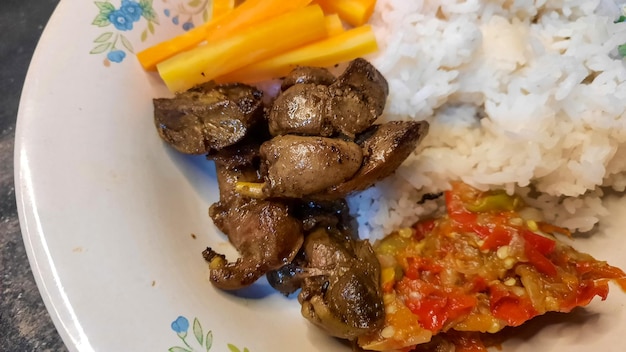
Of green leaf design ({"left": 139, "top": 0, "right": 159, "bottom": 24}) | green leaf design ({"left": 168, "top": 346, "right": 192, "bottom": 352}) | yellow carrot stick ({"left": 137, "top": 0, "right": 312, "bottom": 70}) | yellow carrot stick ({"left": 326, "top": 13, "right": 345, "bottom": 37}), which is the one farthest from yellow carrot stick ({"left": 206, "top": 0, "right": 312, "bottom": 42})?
green leaf design ({"left": 168, "top": 346, "right": 192, "bottom": 352})

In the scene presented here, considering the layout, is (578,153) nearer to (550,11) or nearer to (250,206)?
(550,11)

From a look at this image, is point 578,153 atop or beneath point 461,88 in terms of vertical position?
beneath

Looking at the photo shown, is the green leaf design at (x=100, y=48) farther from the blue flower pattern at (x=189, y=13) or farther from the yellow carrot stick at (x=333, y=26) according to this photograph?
the yellow carrot stick at (x=333, y=26)

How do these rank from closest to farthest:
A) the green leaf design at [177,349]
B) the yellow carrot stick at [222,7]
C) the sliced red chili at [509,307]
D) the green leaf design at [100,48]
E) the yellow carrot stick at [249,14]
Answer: the green leaf design at [177,349] < the sliced red chili at [509,307] < the green leaf design at [100,48] < the yellow carrot stick at [249,14] < the yellow carrot stick at [222,7]

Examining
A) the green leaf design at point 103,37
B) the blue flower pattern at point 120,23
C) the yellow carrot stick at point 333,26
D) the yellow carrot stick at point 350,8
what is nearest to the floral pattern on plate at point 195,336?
the blue flower pattern at point 120,23

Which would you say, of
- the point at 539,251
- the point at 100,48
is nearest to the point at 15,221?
the point at 100,48

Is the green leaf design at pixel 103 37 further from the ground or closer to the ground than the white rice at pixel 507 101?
further from the ground

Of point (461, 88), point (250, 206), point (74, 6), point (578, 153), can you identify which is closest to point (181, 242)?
point (250, 206)
